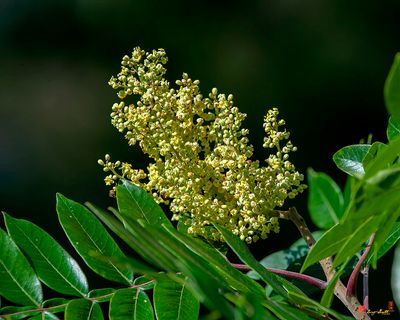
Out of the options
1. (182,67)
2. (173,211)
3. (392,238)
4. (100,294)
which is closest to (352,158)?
(392,238)

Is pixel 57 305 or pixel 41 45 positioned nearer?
pixel 57 305

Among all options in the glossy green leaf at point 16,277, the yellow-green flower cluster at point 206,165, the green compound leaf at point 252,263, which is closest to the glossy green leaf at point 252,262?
the green compound leaf at point 252,263

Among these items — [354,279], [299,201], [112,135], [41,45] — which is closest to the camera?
[354,279]

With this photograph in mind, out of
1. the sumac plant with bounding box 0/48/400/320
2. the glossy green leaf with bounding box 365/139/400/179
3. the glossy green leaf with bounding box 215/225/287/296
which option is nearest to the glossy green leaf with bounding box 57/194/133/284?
the sumac plant with bounding box 0/48/400/320

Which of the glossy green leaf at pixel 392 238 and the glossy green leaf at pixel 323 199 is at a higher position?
the glossy green leaf at pixel 323 199

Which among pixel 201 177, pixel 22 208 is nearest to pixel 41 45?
pixel 22 208

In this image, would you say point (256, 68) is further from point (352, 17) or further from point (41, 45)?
point (41, 45)

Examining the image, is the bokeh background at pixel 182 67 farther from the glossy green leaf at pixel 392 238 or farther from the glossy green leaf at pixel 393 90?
the glossy green leaf at pixel 393 90
